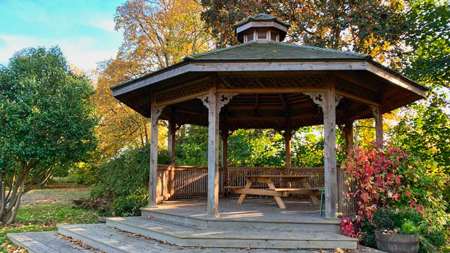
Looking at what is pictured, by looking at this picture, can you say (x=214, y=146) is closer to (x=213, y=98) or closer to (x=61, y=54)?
(x=213, y=98)

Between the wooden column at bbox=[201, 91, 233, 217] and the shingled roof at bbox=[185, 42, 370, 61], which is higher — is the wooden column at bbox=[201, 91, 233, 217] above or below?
below

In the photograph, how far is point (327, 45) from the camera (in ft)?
44.1

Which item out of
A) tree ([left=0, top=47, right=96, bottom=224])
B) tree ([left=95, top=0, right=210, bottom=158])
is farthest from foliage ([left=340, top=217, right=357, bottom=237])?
tree ([left=95, top=0, right=210, bottom=158])

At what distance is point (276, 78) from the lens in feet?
20.8

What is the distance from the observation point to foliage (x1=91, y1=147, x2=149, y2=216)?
814 centimetres

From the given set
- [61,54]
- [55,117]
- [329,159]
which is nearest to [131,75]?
[61,54]

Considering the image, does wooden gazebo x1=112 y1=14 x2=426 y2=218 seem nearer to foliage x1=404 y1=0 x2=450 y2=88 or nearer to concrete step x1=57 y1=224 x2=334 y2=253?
concrete step x1=57 y1=224 x2=334 y2=253

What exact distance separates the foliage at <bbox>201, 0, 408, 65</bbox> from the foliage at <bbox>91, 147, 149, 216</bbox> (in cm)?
669

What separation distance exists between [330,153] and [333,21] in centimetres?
854

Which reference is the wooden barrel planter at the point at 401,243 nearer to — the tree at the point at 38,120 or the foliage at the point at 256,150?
the tree at the point at 38,120

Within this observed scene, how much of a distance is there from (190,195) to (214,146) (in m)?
3.83

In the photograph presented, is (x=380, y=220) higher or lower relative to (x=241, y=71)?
lower

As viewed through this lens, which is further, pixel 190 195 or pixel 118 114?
pixel 118 114

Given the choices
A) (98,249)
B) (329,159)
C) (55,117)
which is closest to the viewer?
(98,249)
